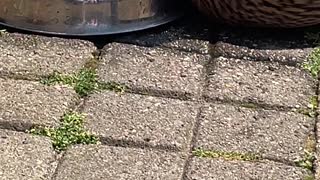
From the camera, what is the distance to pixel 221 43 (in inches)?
137

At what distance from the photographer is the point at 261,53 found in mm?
3424

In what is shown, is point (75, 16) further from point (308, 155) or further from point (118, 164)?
point (308, 155)

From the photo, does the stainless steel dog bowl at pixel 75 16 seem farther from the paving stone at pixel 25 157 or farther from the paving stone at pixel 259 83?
the paving stone at pixel 25 157

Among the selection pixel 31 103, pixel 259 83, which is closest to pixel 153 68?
pixel 259 83

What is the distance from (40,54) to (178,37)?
56cm

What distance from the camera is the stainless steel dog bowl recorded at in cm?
348

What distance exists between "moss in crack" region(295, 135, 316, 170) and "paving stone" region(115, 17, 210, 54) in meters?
0.67

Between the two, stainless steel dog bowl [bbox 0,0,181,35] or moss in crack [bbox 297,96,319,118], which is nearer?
moss in crack [bbox 297,96,319,118]

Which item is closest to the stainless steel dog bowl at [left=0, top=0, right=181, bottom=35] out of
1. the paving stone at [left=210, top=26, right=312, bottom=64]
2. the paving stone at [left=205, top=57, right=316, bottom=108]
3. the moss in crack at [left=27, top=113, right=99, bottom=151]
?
the paving stone at [left=210, top=26, right=312, bottom=64]

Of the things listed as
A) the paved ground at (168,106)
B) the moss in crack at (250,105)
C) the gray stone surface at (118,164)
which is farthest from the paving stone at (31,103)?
the moss in crack at (250,105)

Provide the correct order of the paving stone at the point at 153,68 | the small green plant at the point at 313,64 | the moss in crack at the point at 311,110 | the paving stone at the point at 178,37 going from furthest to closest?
1. the paving stone at the point at 178,37
2. the small green plant at the point at 313,64
3. the paving stone at the point at 153,68
4. the moss in crack at the point at 311,110

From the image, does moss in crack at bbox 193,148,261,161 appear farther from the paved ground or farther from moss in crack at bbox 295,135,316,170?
moss in crack at bbox 295,135,316,170

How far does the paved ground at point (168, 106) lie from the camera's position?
2799 mm

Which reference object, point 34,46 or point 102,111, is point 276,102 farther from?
point 34,46
